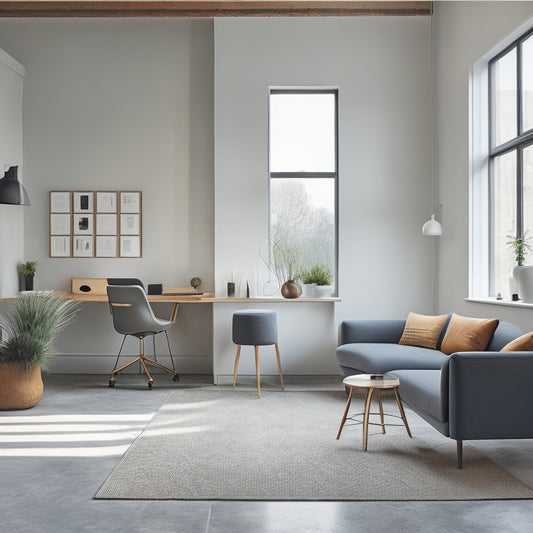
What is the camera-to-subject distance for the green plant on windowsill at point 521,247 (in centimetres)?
467

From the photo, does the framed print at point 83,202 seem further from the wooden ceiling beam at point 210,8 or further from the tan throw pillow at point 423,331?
the tan throw pillow at point 423,331

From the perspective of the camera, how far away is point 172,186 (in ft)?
22.5

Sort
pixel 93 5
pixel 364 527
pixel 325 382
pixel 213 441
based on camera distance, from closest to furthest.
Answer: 1. pixel 364 527
2. pixel 213 441
3. pixel 325 382
4. pixel 93 5

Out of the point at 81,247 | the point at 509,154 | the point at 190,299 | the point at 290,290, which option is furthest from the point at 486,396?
the point at 81,247

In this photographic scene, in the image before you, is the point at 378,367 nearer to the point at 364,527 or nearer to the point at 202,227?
the point at 364,527

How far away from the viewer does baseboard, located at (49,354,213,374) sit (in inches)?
268

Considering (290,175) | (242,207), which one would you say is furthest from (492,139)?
(242,207)

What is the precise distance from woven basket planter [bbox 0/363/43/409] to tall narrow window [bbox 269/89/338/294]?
2.90 m

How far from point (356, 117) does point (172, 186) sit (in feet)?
7.10

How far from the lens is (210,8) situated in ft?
21.4

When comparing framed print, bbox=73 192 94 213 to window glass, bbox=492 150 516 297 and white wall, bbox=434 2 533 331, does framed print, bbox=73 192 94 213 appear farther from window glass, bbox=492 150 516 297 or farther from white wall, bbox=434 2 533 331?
window glass, bbox=492 150 516 297

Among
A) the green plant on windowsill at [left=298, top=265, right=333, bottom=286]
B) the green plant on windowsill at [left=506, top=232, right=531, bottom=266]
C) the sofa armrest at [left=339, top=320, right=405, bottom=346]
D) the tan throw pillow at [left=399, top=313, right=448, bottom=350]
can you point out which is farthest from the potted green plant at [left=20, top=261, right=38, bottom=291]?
the green plant on windowsill at [left=506, top=232, right=531, bottom=266]

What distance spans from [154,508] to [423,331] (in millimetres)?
3258

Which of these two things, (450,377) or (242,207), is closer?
(450,377)
